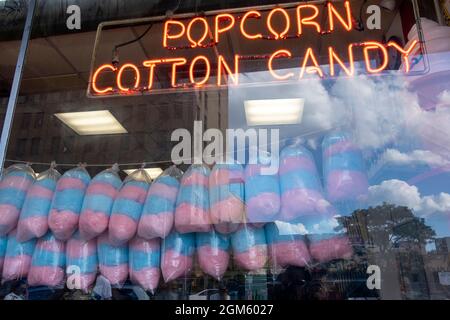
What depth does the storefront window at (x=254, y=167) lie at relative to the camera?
1.73 metres

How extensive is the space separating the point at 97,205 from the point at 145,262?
1.23 feet

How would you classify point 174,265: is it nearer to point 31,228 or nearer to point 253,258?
point 253,258

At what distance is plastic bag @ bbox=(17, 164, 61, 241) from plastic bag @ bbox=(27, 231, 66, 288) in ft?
0.19

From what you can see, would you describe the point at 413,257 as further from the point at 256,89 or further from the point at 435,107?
the point at 256,89

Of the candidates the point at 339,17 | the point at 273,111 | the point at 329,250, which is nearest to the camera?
the point at 329,250

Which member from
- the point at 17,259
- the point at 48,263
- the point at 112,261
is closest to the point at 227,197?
the point at 112,261

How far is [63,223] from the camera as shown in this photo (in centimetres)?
184

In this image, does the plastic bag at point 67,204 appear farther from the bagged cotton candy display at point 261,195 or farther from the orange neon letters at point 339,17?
the orange neon letters at point 339,17

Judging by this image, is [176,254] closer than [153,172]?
Yes

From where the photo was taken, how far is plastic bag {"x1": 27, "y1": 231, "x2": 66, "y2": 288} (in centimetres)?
182

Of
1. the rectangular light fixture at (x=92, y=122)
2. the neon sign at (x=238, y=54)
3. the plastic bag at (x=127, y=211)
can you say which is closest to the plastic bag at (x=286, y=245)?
the plastic bag at (x=127, y=211)

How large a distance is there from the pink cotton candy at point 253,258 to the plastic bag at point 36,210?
3.30ft

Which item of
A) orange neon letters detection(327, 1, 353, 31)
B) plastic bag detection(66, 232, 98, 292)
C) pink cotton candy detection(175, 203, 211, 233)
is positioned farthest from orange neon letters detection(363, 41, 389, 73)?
plastic bag detection(66, 232, 98, 292)
